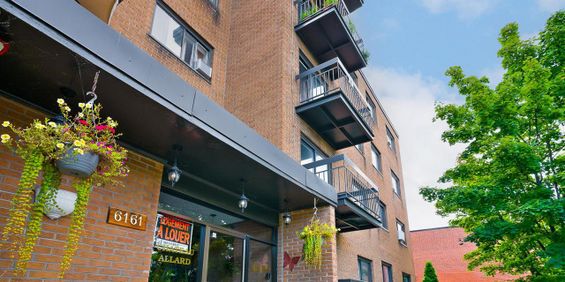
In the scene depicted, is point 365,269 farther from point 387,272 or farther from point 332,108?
point 332,108

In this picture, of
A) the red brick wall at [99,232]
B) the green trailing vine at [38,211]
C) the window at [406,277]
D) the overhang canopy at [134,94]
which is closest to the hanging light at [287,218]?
the overhang canopy at [134,94]

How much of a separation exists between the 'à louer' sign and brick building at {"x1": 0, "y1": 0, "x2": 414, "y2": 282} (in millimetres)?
73

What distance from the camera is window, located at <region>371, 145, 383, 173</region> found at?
53.3ft

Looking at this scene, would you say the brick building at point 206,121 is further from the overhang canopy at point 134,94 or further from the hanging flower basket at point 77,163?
the hanging flower basket at point 77,163

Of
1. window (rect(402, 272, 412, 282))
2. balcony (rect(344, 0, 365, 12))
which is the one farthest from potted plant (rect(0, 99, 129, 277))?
window (rect(402, 272, 412, 282))

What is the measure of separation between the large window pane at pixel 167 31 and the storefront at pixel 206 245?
3.96 metres

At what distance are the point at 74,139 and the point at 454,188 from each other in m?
10.6

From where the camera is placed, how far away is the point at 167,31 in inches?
328

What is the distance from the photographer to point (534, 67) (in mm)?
10000

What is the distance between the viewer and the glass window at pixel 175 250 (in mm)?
5426

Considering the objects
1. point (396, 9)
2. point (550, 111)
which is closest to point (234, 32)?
point (550, 111)

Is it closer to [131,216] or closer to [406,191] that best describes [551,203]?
[131,216]

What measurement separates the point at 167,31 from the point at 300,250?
5.85 meters

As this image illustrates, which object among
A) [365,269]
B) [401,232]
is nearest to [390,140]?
[401,232]
